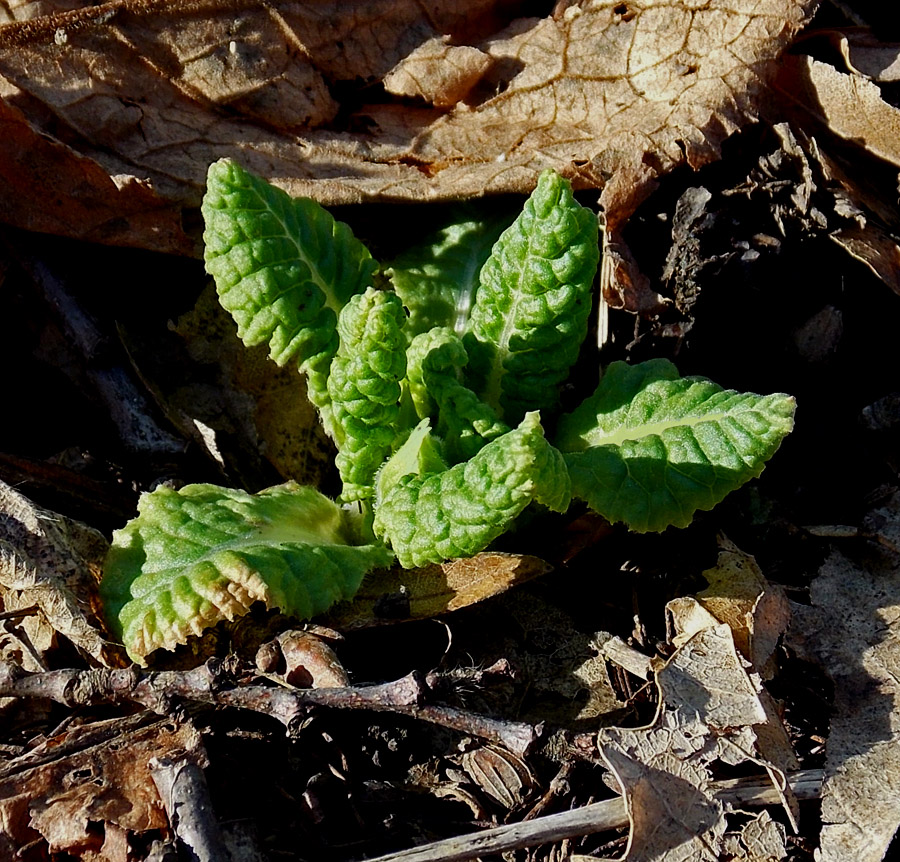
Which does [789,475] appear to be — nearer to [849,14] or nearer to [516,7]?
[849,14]

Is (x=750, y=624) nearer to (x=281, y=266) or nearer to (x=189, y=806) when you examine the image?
(x=189, y=806)

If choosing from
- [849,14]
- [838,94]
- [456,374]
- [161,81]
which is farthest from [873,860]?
[161,81]

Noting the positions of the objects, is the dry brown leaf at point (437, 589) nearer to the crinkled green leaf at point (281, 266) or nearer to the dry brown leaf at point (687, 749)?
the dry brown leaf at point (687, 749)

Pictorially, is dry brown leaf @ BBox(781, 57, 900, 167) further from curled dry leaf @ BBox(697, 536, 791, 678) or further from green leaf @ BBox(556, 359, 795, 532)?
curled dry leaf @ BBox(697, 536, 791, 678)

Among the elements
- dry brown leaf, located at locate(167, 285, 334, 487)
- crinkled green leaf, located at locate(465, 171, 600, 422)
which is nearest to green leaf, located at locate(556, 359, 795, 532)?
crinkled green leaf, located at locate(465, 171, 600, 422)

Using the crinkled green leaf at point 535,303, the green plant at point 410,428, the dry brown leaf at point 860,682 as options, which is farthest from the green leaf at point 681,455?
the dry brown leaf at point 860,682

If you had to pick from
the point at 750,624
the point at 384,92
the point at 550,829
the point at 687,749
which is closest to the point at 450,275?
the point at 384,92
